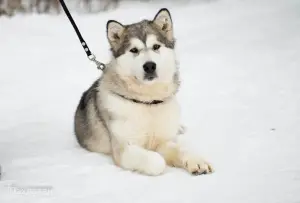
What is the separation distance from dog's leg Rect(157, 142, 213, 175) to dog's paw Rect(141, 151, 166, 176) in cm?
14

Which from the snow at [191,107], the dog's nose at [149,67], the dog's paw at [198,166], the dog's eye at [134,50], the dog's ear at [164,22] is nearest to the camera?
the snow at [191,107]

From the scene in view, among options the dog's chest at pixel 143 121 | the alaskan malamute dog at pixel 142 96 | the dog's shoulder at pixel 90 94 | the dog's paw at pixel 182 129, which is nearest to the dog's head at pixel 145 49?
the alaskan malamute dog at pixel 142 96

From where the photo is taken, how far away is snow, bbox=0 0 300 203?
3.32 meters

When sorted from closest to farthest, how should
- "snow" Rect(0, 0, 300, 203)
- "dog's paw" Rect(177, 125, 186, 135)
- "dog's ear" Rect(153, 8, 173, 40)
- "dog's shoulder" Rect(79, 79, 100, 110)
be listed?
1. "snow" Rect(0, 0, 300, 203)
2. "dog's ear" Rect(153, 8, 173, 40)
3. "dog's shoulder" Rect(79, 79, 100, 110)
4. "dog's paw" Rect(177, 125, 186, 135)

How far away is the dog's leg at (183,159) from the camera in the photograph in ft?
11.5

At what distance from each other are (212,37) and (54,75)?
283 centimetres

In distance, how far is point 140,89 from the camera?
3.83 m

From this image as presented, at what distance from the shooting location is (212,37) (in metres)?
8.99

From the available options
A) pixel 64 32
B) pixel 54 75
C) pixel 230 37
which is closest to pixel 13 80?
pixel 54 75

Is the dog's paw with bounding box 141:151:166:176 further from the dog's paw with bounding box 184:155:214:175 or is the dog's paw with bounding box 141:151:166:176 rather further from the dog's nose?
the dog's nose

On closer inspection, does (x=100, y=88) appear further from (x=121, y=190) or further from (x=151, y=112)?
(x=121, y=190)

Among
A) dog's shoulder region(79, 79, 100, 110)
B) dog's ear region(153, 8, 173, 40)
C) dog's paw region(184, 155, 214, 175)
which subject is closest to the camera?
dog's paw region(184, 155, 214, 175)

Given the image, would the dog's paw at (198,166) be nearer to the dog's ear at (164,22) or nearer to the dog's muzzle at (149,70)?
the dog's muzzle at (149,70)

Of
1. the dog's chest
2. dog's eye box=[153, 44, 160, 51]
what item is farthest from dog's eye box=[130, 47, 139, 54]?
the dog's chest
